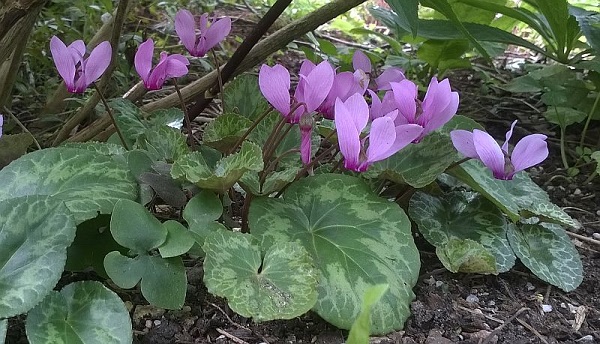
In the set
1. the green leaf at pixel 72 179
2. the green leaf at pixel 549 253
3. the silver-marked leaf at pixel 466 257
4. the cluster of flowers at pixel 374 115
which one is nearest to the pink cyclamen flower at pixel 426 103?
the cluster of flowers at pixel 374 115

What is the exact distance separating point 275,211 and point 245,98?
391 millimetres

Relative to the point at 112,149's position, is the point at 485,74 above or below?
below

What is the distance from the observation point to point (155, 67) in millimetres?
1133

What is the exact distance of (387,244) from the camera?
108 cm

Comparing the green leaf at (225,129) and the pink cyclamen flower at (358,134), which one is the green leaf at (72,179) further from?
the pink cyclamen flower at (358,134)

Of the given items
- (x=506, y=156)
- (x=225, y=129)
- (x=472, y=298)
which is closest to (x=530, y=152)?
(x=506, y=156)

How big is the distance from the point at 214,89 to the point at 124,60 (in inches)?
25.5

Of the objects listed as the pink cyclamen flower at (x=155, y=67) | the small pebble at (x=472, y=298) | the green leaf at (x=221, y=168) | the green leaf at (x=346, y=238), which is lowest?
the small pebble at (x=472, y=298)

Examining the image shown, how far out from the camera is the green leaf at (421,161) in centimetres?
114

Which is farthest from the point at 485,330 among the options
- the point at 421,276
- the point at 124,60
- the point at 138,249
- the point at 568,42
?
the point at 124,60

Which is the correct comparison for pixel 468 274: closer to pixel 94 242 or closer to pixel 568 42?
pixel 94 242

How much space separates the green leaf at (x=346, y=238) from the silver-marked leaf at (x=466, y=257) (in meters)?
0.09

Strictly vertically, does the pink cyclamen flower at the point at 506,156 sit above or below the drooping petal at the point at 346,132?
below

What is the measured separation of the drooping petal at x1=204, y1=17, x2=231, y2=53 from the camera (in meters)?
1.22
